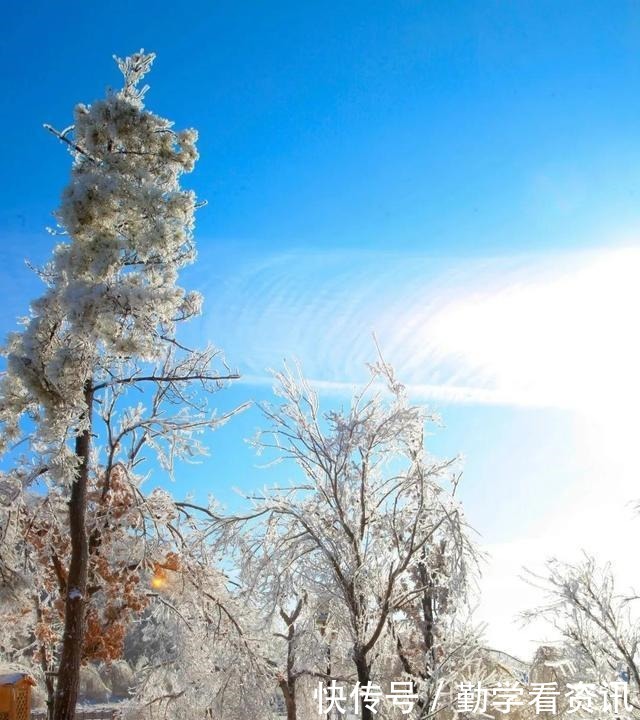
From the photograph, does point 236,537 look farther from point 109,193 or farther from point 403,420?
point 109,193

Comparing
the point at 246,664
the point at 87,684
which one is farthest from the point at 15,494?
the point at 87,684

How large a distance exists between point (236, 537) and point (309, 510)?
1.26 m

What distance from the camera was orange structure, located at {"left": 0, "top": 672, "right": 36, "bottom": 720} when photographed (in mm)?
9133

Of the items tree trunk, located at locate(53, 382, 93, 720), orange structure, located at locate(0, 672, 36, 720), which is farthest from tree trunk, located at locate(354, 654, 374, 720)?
orange structure, located at locate(0, 672, 36, 720)

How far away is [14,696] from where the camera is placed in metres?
9.28

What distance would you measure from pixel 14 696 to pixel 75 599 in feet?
8.23

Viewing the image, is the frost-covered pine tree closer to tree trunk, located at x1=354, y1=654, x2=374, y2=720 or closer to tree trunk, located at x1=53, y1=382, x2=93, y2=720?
tree trunk, located at x1=53, y1=382, x2=93, y2=720

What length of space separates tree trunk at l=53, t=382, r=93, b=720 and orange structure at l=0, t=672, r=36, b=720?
6.37 ft

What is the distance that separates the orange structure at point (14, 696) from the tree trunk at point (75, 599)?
1.94m

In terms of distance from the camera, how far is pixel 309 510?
923 cm

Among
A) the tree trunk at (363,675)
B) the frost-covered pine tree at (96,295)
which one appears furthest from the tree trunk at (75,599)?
the tree trunk at (363,675)

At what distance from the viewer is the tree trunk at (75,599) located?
7828 millimetres

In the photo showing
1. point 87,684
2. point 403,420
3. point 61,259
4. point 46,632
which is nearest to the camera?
point 61,259

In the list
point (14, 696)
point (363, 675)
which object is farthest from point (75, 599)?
point (363, 675)
